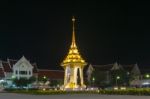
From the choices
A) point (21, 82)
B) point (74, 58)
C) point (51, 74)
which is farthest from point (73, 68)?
point (51, 74)

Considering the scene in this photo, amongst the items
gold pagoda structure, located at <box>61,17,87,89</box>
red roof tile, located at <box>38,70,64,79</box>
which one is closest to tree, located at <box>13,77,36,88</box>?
red roof tile, located at <box>38,70,64,79</box>

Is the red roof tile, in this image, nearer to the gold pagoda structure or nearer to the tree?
the tree

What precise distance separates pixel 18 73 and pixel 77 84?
96.5 ft

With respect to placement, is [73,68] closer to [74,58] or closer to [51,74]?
[74,58]

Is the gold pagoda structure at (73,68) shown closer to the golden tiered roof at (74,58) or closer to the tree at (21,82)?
the golden tiered roof at (74,58)

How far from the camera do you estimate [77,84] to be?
61156 millimetres

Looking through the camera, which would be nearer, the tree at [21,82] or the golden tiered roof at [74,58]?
the golden tiered roof at [74,58]

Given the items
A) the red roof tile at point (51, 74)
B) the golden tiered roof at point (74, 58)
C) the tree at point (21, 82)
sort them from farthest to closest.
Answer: the red roof tile at point (51, 74)
the tree at point (21, 82)
the golden tiered roof at point (74, 58)

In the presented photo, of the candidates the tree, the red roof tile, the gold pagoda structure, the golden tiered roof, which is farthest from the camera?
the red roof tile

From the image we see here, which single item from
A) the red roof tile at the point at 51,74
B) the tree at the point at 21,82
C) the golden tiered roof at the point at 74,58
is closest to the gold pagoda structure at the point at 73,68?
the golden tiered roof at the point at 74,58

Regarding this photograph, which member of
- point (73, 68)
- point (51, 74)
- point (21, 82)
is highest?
point (51, 74)

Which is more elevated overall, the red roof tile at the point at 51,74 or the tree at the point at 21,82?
the red roof tile at the point at 51,74

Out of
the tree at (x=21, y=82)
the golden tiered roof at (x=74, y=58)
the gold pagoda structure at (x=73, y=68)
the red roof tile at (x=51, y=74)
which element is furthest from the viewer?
the red roof tile at (x=51, y=74)

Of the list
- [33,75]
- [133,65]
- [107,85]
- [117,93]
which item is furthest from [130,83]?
[117,93]
